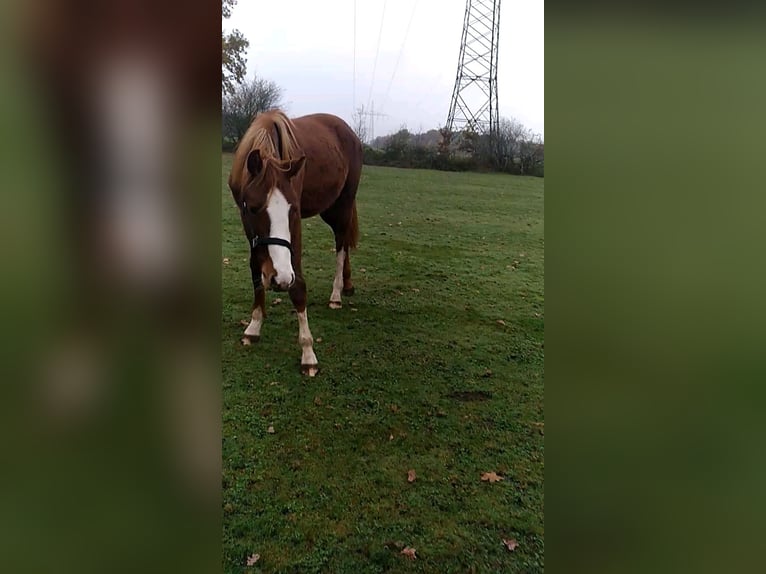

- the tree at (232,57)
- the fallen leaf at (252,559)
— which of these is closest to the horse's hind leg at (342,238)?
the tree at (232,57)

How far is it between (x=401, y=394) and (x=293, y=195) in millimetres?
1107

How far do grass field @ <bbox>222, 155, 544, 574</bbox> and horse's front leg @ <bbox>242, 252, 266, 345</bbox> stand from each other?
0.04 m

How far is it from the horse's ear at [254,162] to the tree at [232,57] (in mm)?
357

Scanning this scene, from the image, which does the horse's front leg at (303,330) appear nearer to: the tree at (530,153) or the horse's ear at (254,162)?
the horse's ear at (254,162)

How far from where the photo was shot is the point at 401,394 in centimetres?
254

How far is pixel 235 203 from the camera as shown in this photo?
2.47 metres

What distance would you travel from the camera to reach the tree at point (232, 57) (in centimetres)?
243
